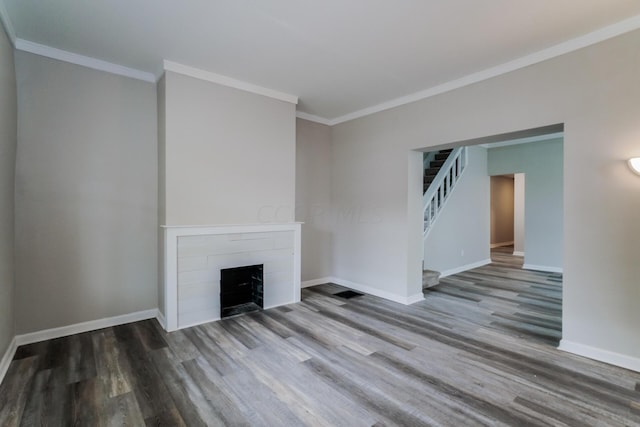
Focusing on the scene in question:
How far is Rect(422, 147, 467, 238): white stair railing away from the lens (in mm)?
5863

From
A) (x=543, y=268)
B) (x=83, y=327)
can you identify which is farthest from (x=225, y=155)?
(x=543, y=268)

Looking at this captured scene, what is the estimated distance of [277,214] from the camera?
4.20m

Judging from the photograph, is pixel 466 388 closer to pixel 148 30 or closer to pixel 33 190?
pixel 148 30

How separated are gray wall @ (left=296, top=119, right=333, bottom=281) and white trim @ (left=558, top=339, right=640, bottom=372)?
344cm

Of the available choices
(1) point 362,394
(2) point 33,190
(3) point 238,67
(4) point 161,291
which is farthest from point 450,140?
(2) point 33,190

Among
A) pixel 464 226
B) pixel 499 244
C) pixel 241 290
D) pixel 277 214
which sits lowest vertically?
pixel 499 244

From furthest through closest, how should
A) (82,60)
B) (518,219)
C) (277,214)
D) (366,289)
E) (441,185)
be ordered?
(518,219), (441,185), (366,289), (277,214), (82,60)

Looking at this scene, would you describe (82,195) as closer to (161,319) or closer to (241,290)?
(161,319)

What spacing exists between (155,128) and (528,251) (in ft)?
25.2

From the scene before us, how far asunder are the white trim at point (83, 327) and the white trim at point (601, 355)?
4470 millimetres

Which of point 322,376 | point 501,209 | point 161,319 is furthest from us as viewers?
point 501,209

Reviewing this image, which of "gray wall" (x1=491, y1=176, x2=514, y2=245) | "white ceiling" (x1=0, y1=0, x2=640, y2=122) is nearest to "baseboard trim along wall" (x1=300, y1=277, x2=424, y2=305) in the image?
"white ceiling" (x1=0, y1=0, x2=640, y2=122)

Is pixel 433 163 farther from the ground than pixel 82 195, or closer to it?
farther from the ground

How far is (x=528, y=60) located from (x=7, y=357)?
5.61 meters
